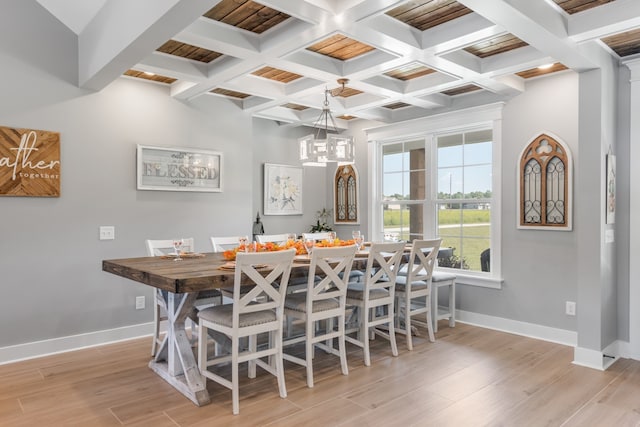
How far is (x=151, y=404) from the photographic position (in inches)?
111

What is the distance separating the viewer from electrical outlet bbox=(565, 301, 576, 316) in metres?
4.04

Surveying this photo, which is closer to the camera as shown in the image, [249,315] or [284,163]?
[249,315]

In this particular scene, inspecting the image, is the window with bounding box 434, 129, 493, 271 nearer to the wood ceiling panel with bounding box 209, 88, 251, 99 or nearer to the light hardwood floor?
the light hardwood floor

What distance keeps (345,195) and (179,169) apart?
8.33 ft

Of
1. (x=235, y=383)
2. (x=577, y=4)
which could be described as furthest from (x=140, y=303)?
(x=577, y=4)

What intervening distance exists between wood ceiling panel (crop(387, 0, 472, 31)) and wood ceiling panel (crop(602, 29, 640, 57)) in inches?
51.8

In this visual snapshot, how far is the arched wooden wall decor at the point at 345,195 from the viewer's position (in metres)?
6.18

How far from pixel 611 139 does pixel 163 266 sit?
371 centimetres

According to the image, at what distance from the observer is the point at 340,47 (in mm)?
3482

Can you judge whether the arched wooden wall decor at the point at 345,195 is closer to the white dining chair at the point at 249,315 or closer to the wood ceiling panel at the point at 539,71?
the wood ceiling panel at the point at 539,71

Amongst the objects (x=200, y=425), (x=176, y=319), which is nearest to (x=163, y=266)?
(x=176, y=319)

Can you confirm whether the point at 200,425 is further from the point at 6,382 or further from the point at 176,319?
the point at 6,382

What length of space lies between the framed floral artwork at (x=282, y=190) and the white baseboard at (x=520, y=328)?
8.61 feet

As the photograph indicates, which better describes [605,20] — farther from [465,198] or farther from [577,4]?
[465,198]
